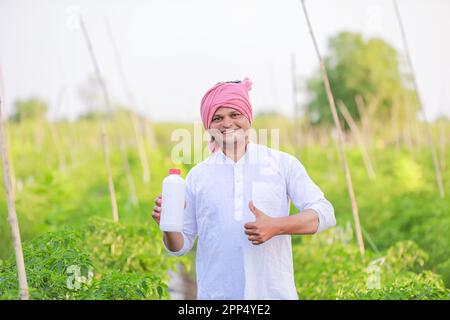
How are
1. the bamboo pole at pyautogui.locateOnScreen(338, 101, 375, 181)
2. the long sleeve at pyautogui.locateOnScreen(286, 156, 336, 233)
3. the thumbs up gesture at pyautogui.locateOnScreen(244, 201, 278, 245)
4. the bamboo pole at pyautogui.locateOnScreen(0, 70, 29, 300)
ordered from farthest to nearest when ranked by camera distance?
the bamboo pole at pyautogui.locateOnScreen(338, 101, 375, 181), the bamboo pole at pyautogui.locateOnScreen(0, 70, 29, 300), the long sleeve at pyautogui.locateOnScreen(286, 156, 336, 233), the thumbs up gesture at pyautogui.locateOnScreen(244, 201, 278, 245)

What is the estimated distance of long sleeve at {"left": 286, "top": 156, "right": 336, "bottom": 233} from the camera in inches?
79.5

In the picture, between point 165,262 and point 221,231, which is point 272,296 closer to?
point 221,231

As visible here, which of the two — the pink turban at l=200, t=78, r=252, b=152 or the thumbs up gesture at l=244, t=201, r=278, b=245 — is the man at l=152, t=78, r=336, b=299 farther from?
the thumbs up gesture at l=244, t=201, r=278, b=245

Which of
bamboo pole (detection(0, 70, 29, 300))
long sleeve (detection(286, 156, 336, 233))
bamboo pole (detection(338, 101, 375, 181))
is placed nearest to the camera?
long sleeve (detection(286, 156, 336, 233))

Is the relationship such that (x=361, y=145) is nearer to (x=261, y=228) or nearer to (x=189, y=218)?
(x=189, y=218)

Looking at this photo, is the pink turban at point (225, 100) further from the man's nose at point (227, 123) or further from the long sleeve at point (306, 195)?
the long sleeve at point (306, 195)

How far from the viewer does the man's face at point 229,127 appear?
2176 mm

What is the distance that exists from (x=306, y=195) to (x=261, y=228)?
0.26 m

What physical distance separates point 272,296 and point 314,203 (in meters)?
0.32

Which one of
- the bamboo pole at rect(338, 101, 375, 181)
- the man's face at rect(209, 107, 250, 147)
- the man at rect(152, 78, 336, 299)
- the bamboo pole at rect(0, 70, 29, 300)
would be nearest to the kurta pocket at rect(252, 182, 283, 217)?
the man at rect(152, 78, 336, 299)

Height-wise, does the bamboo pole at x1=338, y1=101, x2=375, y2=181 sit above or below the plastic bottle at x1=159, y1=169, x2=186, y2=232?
above
